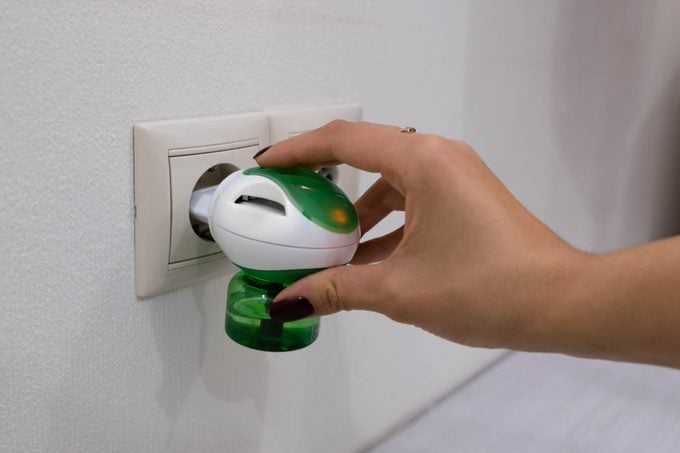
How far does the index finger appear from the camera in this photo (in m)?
0.38

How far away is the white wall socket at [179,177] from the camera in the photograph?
1.26 feet

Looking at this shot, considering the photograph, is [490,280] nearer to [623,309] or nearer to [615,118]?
[623,309]

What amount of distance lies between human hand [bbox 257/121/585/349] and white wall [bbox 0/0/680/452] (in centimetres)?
11

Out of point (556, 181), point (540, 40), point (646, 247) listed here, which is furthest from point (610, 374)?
point (646, 247)

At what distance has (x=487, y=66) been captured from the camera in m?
0.68

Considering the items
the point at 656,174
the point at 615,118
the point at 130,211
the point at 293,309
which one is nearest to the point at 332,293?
the point at 293,309

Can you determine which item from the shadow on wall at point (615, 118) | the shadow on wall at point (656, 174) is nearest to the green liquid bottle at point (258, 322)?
the shadow on wall at point (615, 118)

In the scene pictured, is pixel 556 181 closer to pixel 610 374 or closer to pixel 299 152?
pixel 610 374

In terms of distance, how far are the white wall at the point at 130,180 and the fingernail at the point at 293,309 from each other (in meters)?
0.10

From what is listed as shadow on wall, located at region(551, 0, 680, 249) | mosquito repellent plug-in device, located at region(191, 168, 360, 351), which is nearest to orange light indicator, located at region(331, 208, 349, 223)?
mosquito repellent plug-in device, located at region(191, 168, 360, 351)

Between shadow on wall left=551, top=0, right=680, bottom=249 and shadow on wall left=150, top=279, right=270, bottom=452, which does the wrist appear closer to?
shadow on wall left=150, top=279, right=270, bottom=452

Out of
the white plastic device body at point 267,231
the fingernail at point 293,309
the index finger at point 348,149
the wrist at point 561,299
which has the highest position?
the index finger at point 348,149

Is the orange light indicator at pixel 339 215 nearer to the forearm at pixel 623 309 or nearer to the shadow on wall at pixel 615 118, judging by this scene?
the forearm at pixel 623 309

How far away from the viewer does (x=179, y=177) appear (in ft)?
1.31
